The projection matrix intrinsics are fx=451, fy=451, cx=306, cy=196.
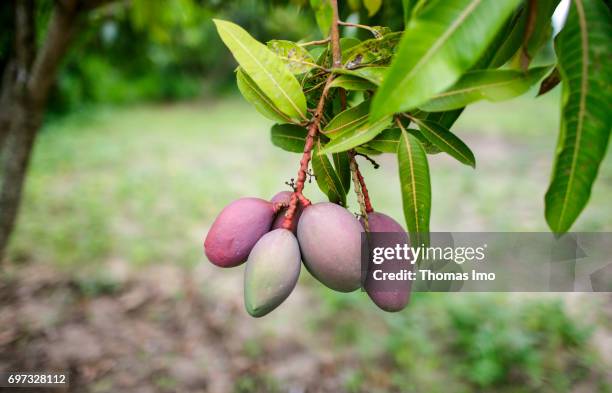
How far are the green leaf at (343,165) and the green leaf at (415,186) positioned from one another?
117 millimetres

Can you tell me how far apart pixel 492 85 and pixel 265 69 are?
0.92ft

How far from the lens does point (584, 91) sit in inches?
18.1

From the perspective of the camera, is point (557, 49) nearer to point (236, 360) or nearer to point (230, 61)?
point (236, 360)

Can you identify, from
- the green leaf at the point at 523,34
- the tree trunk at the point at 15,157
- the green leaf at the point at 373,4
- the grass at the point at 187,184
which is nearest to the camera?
the green leaf at the point at 523,34

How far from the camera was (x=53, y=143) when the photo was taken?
241 inches

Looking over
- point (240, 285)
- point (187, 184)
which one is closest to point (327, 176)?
point (240, 285)

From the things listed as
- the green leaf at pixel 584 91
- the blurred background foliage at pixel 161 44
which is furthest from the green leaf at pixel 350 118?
the blurred background foliage at pixel 161 44

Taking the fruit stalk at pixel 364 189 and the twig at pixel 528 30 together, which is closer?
the twig at pixel 528 30

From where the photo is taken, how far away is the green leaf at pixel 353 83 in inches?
22.4

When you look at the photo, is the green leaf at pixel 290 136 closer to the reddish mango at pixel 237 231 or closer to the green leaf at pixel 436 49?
the reddish mango at pixel 237 231

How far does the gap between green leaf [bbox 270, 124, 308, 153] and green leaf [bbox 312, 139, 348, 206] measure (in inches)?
1.7

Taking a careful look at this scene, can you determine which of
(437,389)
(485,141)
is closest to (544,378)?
(437,389)

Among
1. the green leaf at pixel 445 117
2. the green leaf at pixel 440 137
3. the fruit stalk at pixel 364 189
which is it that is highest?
the green leaf at pixel 445 117

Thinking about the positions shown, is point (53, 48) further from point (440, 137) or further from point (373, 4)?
point (440, 137)
